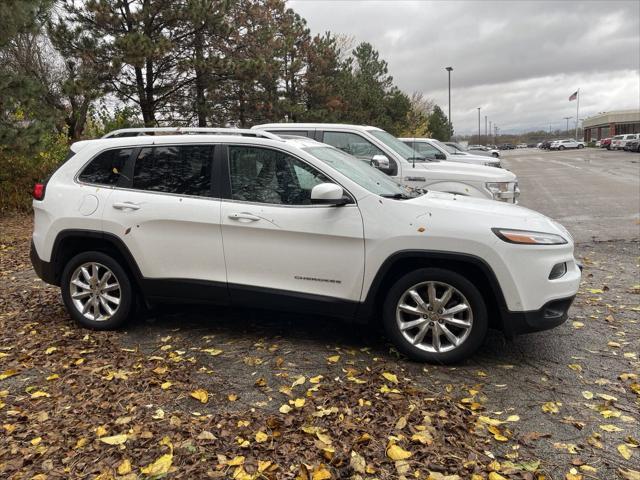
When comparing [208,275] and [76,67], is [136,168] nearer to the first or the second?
[208,275]

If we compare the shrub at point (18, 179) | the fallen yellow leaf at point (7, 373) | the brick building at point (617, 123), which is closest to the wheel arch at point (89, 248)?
the fallen yellow leaf at point (7, 373)

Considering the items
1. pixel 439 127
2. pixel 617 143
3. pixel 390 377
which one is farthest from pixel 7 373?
pixel 439 127

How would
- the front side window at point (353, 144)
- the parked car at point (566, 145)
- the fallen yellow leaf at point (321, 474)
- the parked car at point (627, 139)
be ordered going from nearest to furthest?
the fallen yellow leaf at point (321, 474) → the front side window at point (353, 144) → the parked car at point (627, 139) → the parked car at point (566, 145)

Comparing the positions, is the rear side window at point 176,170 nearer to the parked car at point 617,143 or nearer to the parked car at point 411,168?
the parked car at point 411,168

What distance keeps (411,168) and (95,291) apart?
500cm

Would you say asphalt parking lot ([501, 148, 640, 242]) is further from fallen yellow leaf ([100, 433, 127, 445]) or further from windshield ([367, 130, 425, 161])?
fallen yellow leaf ([100, 433, 127, 445])

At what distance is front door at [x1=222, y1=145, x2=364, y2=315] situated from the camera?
13.5ft

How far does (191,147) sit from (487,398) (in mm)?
3117

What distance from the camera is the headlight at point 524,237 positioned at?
12.5ft

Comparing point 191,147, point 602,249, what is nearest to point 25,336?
point 191,147

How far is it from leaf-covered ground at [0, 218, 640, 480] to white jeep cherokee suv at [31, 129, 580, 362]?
15.1 inches

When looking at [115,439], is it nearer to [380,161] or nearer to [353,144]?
[380,161]

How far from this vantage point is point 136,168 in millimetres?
4742

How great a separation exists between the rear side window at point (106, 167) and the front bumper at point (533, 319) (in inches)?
137
